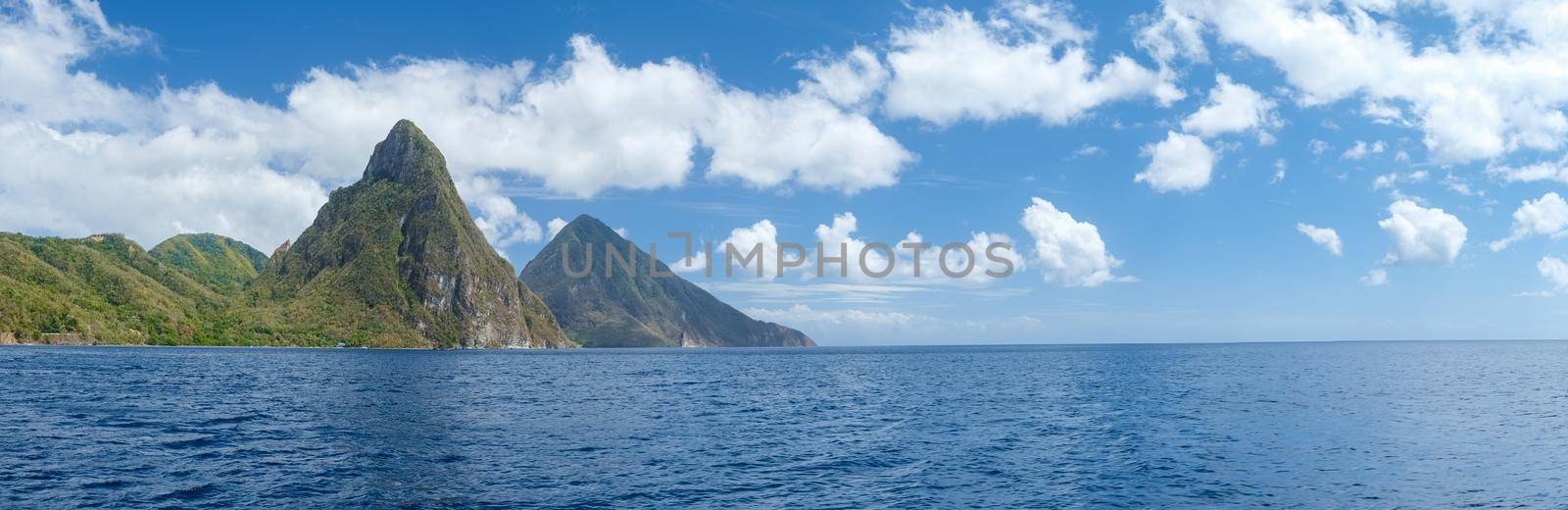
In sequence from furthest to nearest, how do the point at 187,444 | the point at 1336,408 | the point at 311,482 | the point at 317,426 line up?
the point at 1336,408
the point at 317,426
the point at 187,444
the point at 311,482

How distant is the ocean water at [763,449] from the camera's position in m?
39.7

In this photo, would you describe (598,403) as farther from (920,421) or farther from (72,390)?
(72,390)

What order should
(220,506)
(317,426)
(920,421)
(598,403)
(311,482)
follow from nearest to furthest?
(220,506) → (311,482) → (317,426) → (920,421) → (598,403)

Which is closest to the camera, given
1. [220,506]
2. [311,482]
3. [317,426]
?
[220,506]

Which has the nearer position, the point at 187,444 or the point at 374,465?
the point at 374,465

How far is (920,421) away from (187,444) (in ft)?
171

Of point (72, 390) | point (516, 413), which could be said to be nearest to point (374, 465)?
point (516, 413)

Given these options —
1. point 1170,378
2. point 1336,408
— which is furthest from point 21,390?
point 1170,378

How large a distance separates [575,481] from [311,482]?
12.4m

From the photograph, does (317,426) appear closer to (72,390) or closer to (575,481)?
(575,481)

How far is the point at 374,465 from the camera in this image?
Result: 4650 centimetres

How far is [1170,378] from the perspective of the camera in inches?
5709

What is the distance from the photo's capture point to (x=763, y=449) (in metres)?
55.0

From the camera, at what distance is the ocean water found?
39688 millimetres
